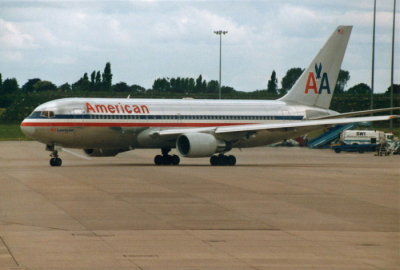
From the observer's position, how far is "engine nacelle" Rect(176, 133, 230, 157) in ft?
146

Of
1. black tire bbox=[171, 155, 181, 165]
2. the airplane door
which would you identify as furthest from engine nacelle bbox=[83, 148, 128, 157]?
the airplane door

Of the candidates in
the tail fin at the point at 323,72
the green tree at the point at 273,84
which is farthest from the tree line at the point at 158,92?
the tail fin at the point at 323,72

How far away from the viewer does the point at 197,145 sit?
44656mm

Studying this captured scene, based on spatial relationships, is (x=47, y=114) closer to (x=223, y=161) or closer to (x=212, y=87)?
(x=223, y=161)

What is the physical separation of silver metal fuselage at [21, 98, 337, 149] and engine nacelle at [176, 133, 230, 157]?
3.14 feet

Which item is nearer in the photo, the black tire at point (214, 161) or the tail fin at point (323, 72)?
the black tire at point (214, 161)

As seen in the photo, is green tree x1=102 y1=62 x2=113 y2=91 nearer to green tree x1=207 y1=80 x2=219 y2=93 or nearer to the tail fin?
green tree x1=207 y1=80 x2=219 y2=93

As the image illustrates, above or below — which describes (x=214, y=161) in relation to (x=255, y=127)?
below

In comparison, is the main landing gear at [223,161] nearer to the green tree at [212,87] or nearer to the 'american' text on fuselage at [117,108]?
the 'american' text on fuselage at [117,108]

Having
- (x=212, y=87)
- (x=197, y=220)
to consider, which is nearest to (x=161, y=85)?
(x=212, y=87)

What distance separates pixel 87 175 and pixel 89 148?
8.98 m

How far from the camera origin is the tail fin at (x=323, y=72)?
52.7 meters

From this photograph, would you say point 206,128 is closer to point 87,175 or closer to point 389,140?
point 87,175

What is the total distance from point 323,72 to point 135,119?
1287cm
